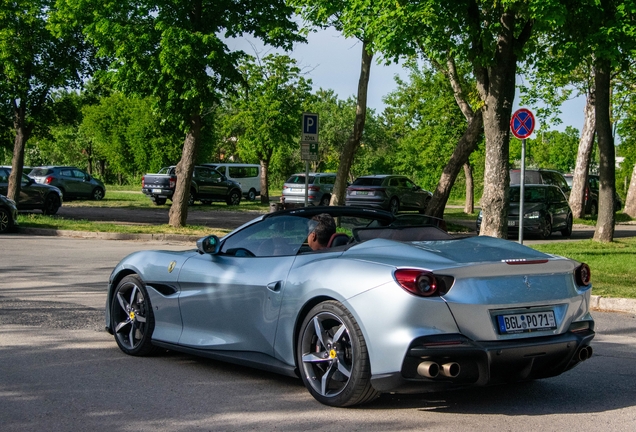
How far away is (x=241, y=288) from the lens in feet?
20.5

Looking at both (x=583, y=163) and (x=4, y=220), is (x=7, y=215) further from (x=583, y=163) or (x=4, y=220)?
(x=583, y=163)

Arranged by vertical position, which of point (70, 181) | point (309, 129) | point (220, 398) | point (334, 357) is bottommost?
point (220, 398)

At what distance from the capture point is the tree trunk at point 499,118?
16.9 m

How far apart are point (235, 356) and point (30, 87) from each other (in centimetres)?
2330

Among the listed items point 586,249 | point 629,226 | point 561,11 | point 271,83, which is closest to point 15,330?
point 561,11

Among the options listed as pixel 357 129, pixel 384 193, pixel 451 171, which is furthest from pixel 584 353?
pixel 384 193

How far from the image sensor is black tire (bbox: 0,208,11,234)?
22375 mm

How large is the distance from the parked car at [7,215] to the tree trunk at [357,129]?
10557mm

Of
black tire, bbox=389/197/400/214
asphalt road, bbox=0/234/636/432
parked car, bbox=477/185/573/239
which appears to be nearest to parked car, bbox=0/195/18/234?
parked car, bbox=477/185/573/239

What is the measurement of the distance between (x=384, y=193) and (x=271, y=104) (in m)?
10.5

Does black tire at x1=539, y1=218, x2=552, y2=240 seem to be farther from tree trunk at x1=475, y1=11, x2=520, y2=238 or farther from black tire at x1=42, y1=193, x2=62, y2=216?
black tire at x1=42, y1=193, x2=62, y2=216

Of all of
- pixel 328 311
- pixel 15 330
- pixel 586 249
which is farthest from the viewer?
pixel 586 249

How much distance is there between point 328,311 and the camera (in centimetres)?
553

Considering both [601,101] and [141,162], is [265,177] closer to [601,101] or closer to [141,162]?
[141,162]
